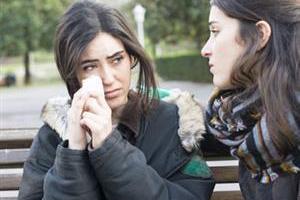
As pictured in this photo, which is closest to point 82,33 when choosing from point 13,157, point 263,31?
point 263,31

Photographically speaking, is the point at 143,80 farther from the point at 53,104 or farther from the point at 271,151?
the point at 271,151

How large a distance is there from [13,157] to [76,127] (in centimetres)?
70

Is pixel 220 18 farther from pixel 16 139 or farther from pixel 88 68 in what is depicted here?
pixel 16 139

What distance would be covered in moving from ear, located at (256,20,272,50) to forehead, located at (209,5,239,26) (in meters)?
0.07

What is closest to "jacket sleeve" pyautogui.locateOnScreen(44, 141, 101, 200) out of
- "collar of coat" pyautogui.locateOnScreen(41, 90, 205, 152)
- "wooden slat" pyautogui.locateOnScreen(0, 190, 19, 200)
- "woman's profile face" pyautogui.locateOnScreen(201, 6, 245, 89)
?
"collar of coat" pyautogui.locateOnScreen(41, 90, 205, 152)

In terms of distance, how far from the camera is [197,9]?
2300 centimetres

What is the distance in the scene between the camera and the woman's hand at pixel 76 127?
1577mm

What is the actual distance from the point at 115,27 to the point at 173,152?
447 millimetres

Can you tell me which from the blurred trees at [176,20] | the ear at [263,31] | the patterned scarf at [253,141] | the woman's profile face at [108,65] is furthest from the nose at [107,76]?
the blurred trees at [176,20]

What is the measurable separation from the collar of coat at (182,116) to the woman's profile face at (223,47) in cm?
29

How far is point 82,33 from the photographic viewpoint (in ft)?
5.79

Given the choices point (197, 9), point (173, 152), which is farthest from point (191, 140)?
point (197, 9)

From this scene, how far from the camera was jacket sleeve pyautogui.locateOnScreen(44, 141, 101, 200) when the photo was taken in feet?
5.21

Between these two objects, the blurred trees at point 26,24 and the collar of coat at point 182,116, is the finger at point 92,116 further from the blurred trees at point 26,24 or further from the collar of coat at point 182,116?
the blurred trees at point 26,24
